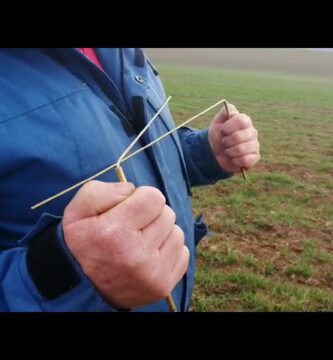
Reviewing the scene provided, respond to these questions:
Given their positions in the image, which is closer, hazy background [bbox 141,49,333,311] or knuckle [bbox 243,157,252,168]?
knuckle [bbox 243,157,252,168]

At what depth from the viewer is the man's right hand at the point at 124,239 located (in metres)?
0.84

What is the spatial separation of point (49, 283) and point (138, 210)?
270 millimetres

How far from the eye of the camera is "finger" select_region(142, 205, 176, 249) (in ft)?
2.81

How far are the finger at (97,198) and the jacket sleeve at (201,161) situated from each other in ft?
3.38

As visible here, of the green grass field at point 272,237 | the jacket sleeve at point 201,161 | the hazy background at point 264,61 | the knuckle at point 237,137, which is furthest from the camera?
the hazy background at point 264,61

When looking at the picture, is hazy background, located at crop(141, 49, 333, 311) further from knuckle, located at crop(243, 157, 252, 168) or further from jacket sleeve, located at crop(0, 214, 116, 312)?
jacket sleeve, located at crop(0, 214, 116, 312)

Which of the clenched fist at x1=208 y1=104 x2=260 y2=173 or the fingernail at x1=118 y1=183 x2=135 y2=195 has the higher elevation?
the fingernail at x1=118 y1=183 x2=135 y2=195

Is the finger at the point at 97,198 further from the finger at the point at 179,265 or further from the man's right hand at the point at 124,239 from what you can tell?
the finger at the point at 179,265

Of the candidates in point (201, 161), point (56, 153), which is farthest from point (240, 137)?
point (56, 153)

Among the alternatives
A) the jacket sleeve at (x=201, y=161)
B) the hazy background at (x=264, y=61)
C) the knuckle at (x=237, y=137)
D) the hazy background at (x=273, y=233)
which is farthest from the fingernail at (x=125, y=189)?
the hazy background at (x=264, y=61)

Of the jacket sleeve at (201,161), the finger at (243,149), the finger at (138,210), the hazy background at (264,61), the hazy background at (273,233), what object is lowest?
the hazy background at (264,61)

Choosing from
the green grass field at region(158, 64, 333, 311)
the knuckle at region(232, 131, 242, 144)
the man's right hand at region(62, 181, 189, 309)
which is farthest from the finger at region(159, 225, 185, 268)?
the green grass field at region(158, 64, 333, 311)

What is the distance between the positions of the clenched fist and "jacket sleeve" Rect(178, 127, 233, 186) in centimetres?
8
